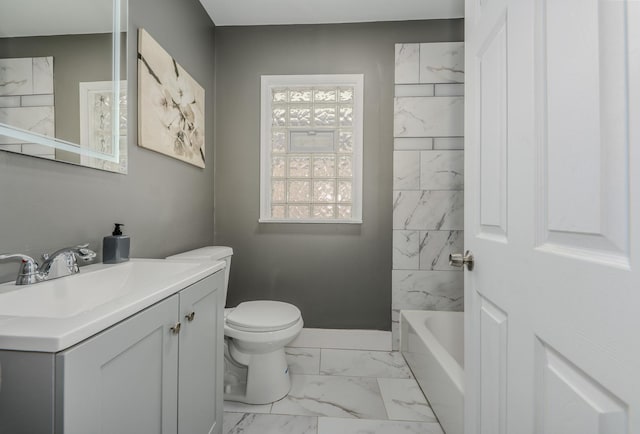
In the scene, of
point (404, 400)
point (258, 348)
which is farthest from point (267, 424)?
point (404, 400)

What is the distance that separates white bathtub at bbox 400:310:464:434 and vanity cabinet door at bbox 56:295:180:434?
111cm

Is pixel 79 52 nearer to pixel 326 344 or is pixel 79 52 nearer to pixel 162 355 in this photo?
pixel 162 355

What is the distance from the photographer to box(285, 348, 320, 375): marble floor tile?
188 centimetres

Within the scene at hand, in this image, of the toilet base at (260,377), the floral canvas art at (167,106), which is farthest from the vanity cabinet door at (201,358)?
the floral canvas art at (167,106)

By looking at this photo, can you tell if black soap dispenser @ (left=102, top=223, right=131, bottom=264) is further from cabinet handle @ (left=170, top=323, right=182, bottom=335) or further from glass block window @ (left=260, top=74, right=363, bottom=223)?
glass block window @ (left=260, top=74, right=363, bottom=223)

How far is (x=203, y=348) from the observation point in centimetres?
102

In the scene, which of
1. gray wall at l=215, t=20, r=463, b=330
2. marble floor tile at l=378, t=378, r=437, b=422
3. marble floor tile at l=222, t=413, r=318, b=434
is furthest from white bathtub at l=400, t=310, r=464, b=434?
marble floor tile at l=222, t=413, r=318, b=434

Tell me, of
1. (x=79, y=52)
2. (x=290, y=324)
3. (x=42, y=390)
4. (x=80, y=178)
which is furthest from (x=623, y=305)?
(x=79, y=52)

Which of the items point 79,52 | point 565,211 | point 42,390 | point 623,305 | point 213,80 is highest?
point 213,80

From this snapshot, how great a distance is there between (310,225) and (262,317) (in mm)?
878

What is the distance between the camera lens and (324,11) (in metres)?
2.09

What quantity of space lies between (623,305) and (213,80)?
2.54 metres

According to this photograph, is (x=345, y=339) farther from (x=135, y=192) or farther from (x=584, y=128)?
(x=584, y=128)

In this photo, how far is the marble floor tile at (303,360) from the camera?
6.17 ft
